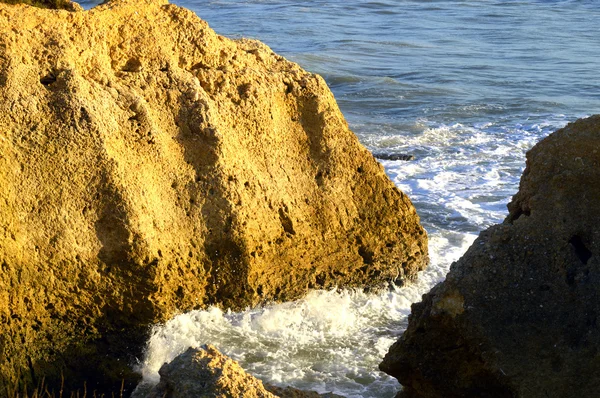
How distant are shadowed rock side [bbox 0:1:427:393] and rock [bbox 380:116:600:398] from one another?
2.46 meters

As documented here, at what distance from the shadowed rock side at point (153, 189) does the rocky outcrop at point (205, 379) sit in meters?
1.91

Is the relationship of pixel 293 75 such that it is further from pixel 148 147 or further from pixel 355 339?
pixel 355 339

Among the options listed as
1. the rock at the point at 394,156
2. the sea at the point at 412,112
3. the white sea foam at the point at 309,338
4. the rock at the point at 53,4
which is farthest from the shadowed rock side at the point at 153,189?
the rock at the point at 394,156

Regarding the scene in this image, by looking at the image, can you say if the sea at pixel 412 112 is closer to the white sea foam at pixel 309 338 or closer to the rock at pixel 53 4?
the white sea foam at pixel 309 338

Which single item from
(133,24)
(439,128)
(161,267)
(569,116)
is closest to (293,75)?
(133,24)

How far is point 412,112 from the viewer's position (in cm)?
1697

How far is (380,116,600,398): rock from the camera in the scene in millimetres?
4355

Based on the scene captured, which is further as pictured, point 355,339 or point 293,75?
point 293,75

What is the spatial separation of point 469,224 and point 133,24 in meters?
4.93

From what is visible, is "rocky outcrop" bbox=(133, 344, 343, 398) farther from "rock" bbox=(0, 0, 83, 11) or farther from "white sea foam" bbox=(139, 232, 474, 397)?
"rock" bbox=(0, 0, 83, 11)

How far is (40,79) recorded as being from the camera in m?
6.55

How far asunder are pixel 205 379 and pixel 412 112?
42.9 ft

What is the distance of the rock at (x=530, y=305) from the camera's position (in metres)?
4.36

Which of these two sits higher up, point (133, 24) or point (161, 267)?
point (133, 24)
